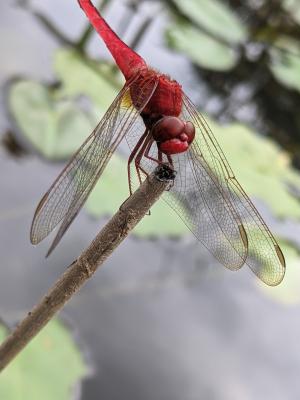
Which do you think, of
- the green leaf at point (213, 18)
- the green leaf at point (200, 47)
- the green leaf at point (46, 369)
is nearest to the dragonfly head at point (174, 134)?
the green leaf at point (46, 369)

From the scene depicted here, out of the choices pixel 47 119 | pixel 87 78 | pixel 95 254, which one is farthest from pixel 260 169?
pixel 95 254

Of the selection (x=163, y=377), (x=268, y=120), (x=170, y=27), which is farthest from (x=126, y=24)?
(x=163, y=377)

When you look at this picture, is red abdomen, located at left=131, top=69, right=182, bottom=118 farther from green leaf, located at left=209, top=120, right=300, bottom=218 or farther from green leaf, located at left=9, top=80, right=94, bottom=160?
green leaf, located at left=209, top=120, right=300, bottom=218

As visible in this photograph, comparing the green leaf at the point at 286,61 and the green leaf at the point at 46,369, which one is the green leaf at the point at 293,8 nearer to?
Result: the green leaf at the point at 286,61

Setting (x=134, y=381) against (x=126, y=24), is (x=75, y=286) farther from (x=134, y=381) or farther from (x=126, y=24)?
(x=126, y=24)

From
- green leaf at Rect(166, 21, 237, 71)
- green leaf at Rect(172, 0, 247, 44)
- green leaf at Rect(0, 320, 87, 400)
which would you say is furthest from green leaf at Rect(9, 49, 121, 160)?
green leaf at Rect(172, 0, 247, 44)

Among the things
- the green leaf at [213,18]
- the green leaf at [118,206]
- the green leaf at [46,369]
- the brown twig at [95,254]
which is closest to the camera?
the brown twig at [95,254]
